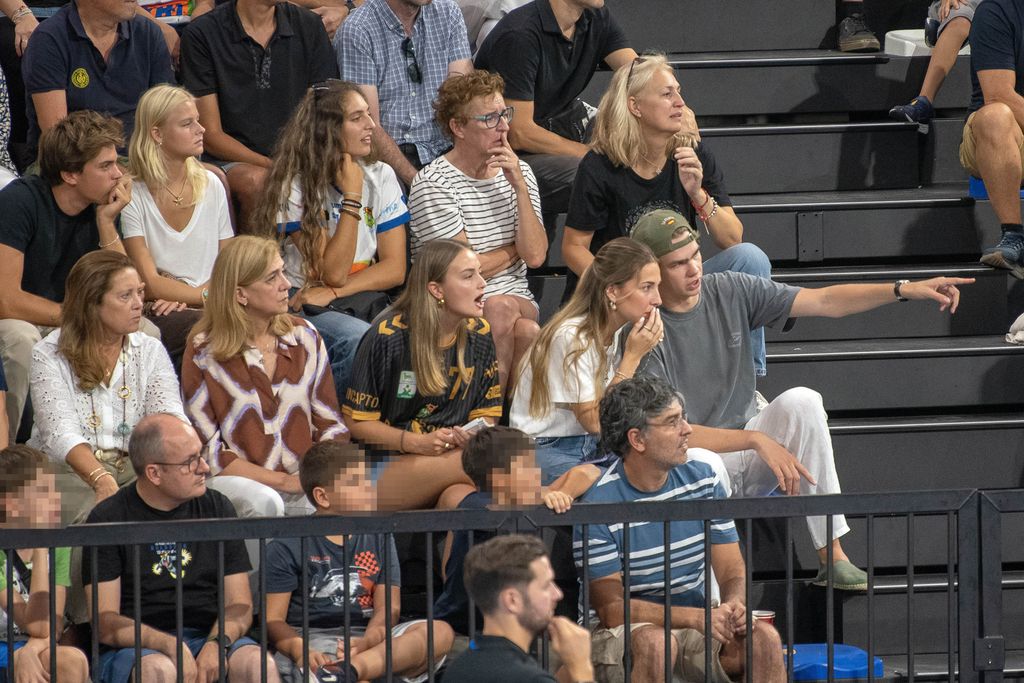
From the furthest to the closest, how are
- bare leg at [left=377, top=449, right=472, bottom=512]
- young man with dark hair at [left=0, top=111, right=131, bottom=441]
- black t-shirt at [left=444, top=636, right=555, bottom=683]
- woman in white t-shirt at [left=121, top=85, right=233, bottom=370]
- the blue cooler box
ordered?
Answer: 1. woman in white t-shirt at [left=121, top=85, right=233, bottom=370]
2. young man with dark hair at [left=0, top=111, right=131, bottom=441]
3. bare leg at [left=377, top=449, right=472, bottom=512]
4. the blue cooler box
5. black t-shirt at [left=444, top=636, right=555, bottom=683]

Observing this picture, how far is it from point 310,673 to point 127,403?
129 centimetres

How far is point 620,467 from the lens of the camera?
4621mm

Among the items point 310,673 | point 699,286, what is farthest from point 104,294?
point 699,286

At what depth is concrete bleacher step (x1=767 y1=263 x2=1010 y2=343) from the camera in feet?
20.4

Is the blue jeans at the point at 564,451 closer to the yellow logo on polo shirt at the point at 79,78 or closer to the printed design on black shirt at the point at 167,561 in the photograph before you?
the printed design on black shirt at the point at 167,561

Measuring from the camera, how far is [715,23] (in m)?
7.45

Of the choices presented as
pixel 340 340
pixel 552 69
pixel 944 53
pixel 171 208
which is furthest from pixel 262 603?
pixel 944 53

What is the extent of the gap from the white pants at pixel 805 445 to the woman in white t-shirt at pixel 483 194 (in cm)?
110

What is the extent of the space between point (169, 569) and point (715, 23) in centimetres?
426

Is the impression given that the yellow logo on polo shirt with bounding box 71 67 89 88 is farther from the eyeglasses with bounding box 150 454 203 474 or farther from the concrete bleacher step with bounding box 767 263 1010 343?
the concrete bleacher step with bounding box 767 263 1010 343

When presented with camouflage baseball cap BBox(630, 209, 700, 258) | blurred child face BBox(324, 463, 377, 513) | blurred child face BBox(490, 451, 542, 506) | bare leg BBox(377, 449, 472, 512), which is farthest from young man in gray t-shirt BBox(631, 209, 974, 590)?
blurred child face BBox(324, 463, 377, 513)

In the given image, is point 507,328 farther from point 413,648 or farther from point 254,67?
point 254,67

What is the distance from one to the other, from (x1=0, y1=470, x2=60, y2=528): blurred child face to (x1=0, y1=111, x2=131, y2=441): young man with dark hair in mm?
1384

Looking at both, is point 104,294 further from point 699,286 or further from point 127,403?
point 699,286
